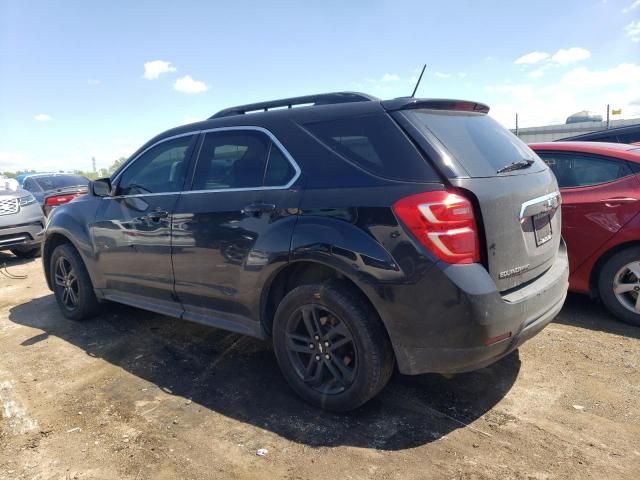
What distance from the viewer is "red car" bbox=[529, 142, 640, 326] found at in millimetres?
3842

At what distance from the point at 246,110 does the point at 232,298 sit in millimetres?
1509

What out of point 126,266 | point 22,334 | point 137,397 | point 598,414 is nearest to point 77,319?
point 22,334

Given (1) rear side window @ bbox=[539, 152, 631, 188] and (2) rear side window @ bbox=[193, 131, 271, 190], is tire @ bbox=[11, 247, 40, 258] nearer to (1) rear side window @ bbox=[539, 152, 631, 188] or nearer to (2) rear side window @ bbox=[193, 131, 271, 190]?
(2) rear side window @ bbox=[193, 131, 271, 190]

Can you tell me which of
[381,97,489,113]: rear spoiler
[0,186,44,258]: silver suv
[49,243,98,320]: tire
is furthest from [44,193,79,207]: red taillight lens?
[381,97,489,113]: rear spoiler

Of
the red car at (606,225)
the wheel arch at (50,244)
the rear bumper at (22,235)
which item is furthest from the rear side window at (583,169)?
the rear bumper at (22,235)

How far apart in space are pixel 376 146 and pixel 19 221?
7435mm

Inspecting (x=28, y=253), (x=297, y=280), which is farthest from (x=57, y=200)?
(x=297, y=280)

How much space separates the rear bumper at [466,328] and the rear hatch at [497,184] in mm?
126

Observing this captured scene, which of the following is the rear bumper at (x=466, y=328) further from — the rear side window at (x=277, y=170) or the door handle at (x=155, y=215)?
the door handle at (x=155, y=215)

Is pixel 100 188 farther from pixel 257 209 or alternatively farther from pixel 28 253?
A: pixel 28 253

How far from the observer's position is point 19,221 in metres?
7.76

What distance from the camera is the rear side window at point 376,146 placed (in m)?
2.47

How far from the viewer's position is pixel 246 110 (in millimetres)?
3670

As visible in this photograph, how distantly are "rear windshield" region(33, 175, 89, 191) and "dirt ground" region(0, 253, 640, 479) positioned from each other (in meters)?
7.99
